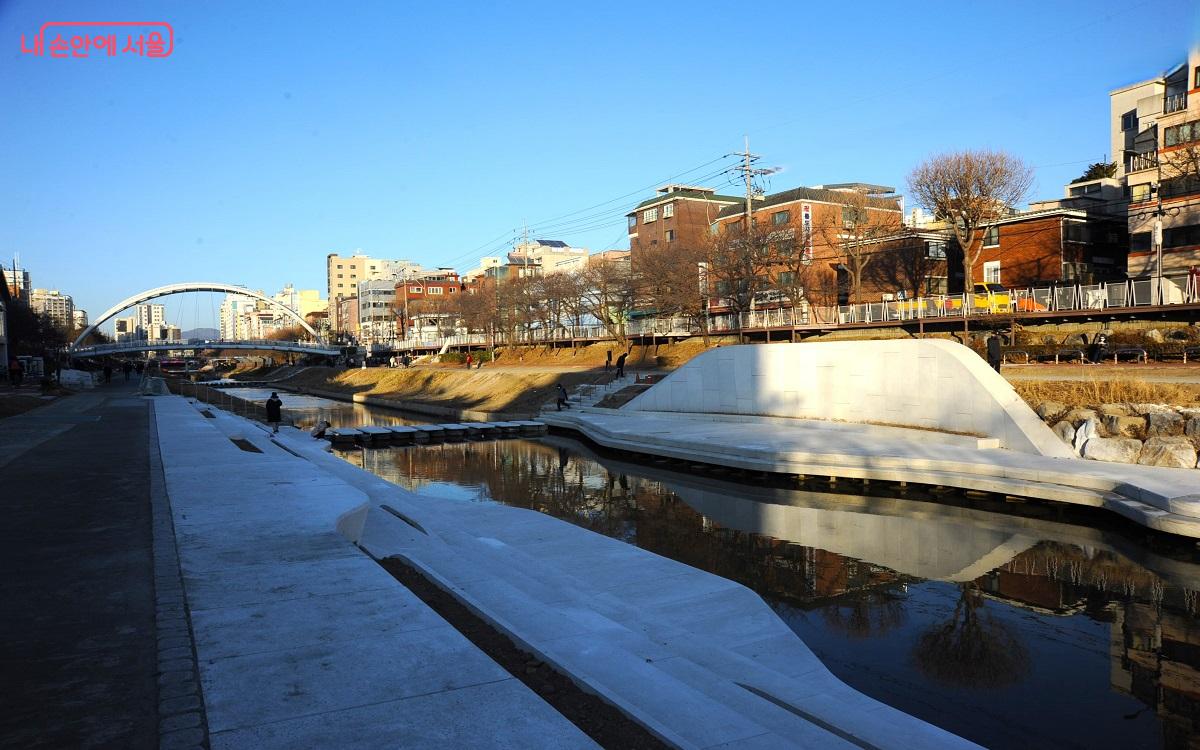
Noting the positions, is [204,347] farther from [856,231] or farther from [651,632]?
[651,632]

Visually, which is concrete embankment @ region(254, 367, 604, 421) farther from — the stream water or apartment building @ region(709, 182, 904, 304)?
the stream water

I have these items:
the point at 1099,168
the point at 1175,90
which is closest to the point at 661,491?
the point at 1175,90

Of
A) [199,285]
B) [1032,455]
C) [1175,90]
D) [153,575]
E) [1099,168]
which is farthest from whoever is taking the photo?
[199,285]

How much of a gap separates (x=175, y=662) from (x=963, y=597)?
31.0 feet

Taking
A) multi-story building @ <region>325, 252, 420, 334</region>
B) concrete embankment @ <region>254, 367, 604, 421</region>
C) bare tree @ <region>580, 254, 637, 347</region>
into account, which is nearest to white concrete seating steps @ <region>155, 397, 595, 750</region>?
concrete embankment @ <region>254, 367, 604, 421</region>

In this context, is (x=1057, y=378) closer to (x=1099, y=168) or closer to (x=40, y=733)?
(x=40, y=733)

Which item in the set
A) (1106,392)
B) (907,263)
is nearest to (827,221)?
(907,263)

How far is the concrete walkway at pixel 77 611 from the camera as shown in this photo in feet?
14.1

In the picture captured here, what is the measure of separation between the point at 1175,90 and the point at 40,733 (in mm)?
52467

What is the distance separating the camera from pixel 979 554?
12.2 m

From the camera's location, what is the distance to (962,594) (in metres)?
10.4

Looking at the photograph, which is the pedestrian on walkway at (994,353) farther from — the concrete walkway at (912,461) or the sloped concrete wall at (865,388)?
the concrete walkway at (912,461)

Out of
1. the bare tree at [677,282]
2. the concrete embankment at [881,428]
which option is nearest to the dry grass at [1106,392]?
the concrete embankment at [881,428]

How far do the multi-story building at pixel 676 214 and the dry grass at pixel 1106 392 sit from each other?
156 ft
